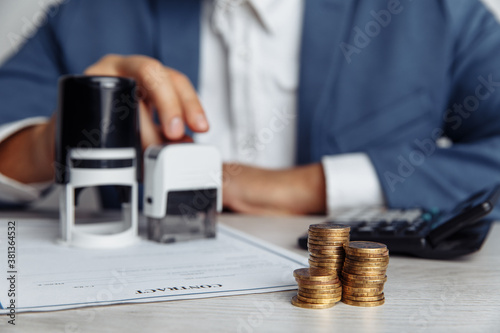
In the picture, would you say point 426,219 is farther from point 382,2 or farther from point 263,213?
point 382,2

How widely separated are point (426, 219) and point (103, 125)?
0.38 m

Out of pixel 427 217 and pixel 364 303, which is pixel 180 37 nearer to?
pixel 427 217

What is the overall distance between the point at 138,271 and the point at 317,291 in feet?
0.54

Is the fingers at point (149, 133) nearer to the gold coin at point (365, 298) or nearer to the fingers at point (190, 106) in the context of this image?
the fingers at point (190, 106)

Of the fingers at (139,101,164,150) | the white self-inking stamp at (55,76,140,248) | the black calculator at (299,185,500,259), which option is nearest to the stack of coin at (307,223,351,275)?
the black calculator at (299,185,500,259)

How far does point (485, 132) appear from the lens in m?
0.99

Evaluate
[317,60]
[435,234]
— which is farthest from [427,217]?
[317,60]

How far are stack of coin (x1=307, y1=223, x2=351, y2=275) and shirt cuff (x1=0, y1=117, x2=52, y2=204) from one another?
65 centimetres

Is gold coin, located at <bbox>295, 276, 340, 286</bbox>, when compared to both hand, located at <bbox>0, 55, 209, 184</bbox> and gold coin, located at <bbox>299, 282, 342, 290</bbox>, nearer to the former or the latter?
gold coin, located at <bbox>299, 282, 342, 290</bbox>

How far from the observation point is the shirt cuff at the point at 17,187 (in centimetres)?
85

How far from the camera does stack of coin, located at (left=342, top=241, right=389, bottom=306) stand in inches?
13.5

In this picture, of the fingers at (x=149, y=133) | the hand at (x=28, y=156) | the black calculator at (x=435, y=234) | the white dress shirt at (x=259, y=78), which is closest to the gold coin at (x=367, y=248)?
the black calculator at (x=435, y=234)

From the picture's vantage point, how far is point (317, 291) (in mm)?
334

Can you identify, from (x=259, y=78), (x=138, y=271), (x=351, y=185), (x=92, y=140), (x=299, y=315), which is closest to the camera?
(x=299, y=315)
